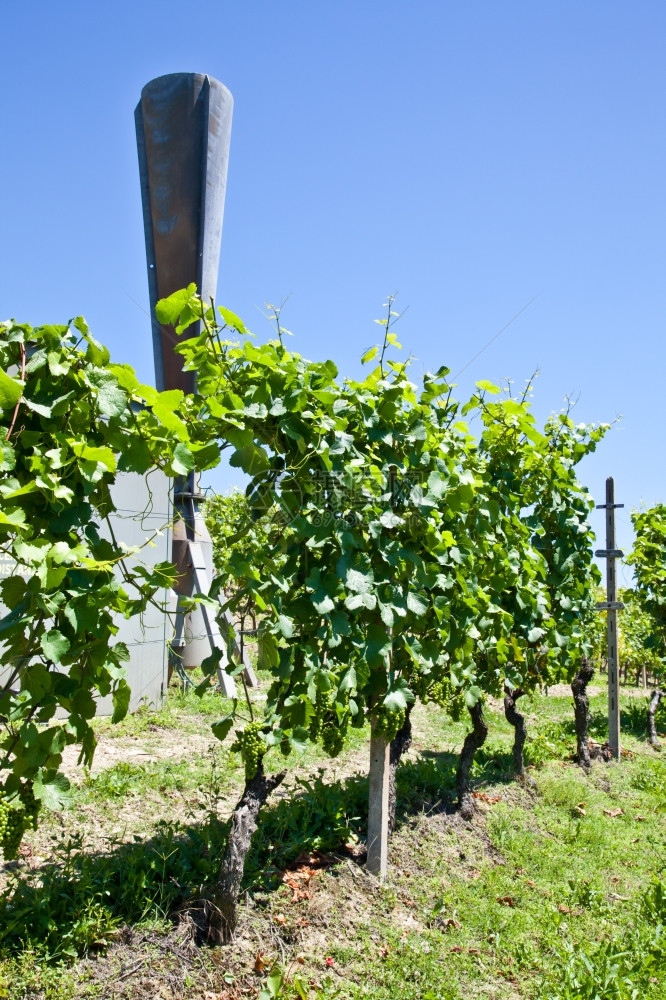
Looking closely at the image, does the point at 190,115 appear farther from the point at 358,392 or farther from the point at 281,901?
the point at 281,901

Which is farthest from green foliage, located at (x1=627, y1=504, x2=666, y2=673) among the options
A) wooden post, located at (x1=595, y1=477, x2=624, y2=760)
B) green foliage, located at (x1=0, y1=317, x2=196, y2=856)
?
green foliage, located at (x1=0, y1=317, x2=196, y2=856)

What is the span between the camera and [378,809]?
3.71 m

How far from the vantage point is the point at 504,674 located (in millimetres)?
5137

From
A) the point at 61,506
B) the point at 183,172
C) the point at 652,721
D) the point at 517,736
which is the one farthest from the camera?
the point at 652,721

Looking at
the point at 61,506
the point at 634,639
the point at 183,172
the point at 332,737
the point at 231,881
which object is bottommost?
the point at 231,881

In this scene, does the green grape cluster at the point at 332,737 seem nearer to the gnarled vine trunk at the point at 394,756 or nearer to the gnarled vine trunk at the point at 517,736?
the gnarled vine trunk at the point at 394,756

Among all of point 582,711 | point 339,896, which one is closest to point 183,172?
point 582,711

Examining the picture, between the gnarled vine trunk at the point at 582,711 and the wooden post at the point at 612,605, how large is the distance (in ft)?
0.78

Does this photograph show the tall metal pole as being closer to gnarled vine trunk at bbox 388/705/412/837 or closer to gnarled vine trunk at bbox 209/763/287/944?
gnarled vine trunk at bbox 388/705/412/837

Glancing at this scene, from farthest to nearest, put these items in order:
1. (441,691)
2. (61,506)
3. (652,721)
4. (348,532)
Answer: (652,721)
(441,691)
(348,532)
(61,506)

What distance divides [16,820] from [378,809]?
75.3 inches

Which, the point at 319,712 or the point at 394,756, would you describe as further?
the point at 394,756

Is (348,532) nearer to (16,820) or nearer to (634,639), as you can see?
(16,820)

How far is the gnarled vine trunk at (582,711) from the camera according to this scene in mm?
6324
